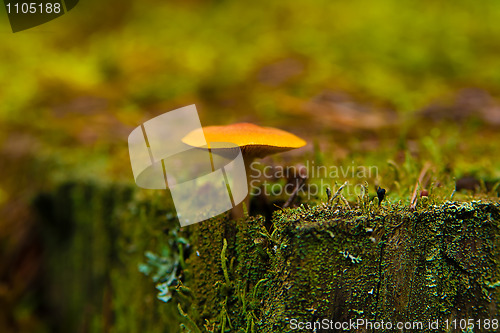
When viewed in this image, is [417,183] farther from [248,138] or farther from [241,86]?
[241,86]

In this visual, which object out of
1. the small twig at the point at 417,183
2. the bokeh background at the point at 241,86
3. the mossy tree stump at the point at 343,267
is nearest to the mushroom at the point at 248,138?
the mossy tree stump at the point at 343,267

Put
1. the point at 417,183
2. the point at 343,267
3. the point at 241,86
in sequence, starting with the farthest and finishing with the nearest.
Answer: the point at 241,86 → the point at 417,183 → the point at 343,267

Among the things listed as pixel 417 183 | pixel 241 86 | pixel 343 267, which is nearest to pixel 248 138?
pixel 343 267

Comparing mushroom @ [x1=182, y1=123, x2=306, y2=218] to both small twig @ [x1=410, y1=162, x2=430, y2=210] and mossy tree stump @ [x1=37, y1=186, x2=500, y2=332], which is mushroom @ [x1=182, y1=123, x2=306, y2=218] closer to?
mossy tree stump @ [x1=37, y1=186, x2=500, y2=332]

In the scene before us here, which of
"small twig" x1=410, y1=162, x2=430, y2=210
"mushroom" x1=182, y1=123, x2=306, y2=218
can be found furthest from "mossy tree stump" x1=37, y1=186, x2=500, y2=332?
"mushroom" x1=182, y1=123, x2=306, y2=218

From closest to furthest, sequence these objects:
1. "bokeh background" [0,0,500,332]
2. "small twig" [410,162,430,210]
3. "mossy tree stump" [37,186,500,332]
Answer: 1. "mossy tree stump" [37,186,500,332]
2. "small twig" [410,162,430,210]
3. "bokeh background" [0,0,500,332]

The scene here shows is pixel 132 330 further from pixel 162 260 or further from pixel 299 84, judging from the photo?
pixel 299 84
